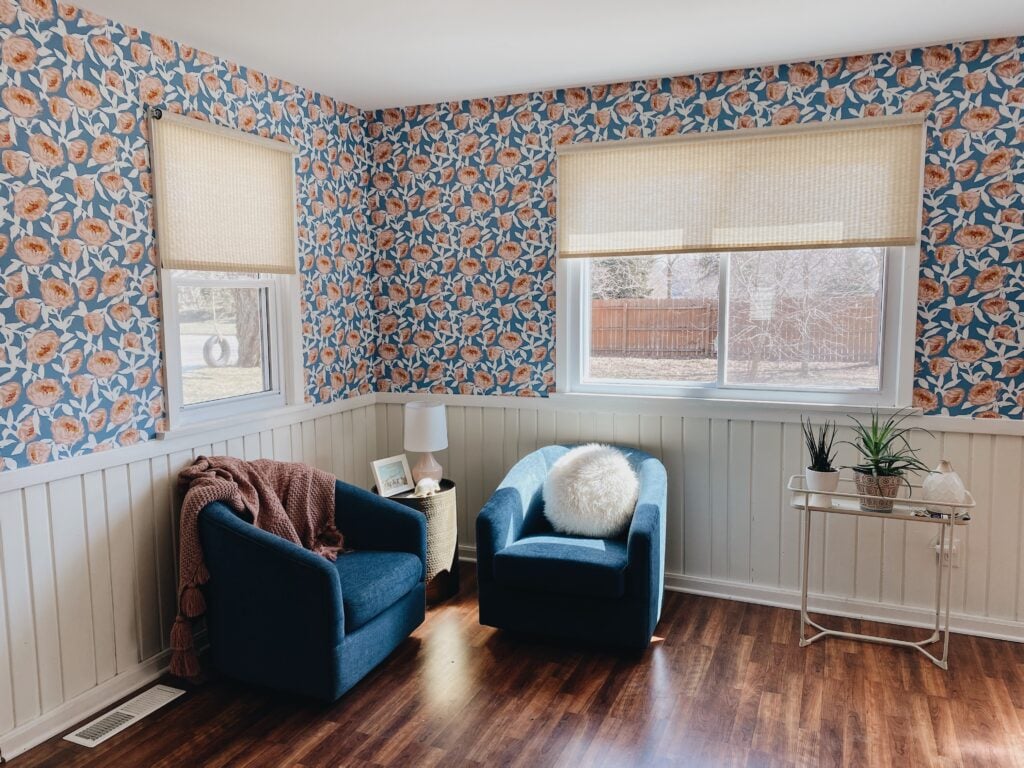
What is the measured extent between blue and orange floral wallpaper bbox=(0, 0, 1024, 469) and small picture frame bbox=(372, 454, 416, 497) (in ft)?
1.83

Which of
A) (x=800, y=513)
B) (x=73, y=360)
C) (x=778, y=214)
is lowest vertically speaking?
(x=800, y=513)

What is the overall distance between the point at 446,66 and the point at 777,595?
2.94 m

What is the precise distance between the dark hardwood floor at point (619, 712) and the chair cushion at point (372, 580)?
0.32 meters

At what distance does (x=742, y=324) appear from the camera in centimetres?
378

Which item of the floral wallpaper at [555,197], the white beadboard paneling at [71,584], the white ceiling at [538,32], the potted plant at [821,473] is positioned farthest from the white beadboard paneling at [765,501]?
the white beadboard paneling at [71,584]

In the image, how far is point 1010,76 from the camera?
10.5 feet

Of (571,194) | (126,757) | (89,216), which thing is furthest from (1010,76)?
(126,757)

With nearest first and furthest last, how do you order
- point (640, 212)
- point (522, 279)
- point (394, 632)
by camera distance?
point (394, 632)
point (640, 212)
point (522, 279)

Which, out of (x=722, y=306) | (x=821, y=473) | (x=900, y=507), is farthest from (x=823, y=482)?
(x=722, y=306)

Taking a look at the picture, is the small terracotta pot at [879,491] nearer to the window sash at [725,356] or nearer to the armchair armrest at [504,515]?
the window sash at [725,356]

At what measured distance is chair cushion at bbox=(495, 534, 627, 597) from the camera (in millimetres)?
3121

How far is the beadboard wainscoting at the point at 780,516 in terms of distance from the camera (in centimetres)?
337

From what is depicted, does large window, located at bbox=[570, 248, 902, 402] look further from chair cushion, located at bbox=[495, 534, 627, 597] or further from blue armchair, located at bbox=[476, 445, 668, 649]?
chair cushion, located at bbox=[495, 534, 627, 597]

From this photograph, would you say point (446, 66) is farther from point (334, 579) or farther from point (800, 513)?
point (800, 513)
